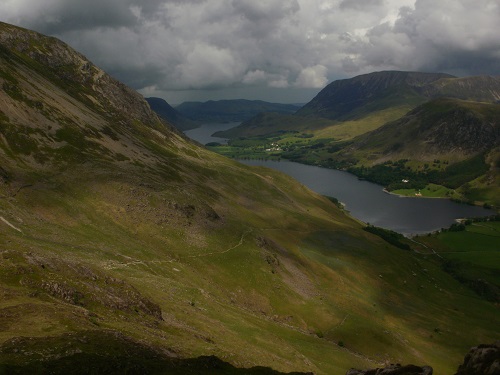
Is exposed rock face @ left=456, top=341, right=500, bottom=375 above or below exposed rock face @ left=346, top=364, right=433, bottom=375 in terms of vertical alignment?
above

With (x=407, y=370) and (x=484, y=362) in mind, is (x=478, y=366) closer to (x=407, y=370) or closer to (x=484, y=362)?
(x=484, y=362)

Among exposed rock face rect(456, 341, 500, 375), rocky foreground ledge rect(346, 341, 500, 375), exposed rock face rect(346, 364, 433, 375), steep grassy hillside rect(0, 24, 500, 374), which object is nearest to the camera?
exposed rock face rect(456, 341, 500, 375)

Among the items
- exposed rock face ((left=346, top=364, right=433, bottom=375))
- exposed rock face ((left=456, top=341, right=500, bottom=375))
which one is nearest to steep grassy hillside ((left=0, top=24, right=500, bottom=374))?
exposed rock face ((left=346, top=364, right=433, bottom=375))

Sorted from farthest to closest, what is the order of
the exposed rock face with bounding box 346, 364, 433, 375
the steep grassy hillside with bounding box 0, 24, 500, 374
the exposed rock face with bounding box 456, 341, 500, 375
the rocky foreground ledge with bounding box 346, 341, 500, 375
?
the steep grassy hillside with bounding box 0, 24, 500, 374
the exposed rock face with bounding box 346, 364, 433, 375
the rocky foreground ledge with bounding box 346, 341, 500, 375
the exposed rock face with bounding box 456, 341, 500, 375

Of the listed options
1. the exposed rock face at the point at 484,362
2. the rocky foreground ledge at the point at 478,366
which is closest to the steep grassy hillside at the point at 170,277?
the rocky foreground ledge at the point at 478,366

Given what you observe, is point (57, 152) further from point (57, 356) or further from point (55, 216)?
point (57, 356)

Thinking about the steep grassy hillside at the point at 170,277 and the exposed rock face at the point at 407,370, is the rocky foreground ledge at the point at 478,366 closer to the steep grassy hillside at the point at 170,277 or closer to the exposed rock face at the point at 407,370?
the exposed rock face at the point at 407,370

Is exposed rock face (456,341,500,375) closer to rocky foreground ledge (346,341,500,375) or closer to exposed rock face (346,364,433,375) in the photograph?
rocky foreground ledge (346,341,500,375)

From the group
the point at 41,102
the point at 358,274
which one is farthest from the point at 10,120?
the point at 358,274
